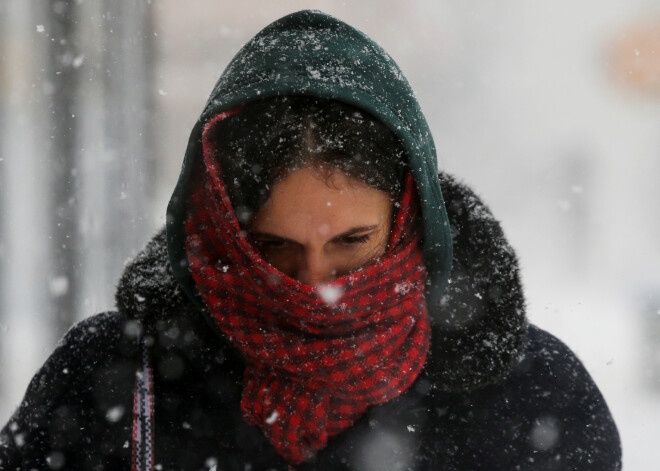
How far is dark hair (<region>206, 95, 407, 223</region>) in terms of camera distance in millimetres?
1784

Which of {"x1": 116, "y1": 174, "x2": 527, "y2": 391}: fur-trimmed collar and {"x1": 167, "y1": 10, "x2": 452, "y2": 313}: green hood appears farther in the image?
{"x1": 116, "y1": 174, "x2": 527, "y2": 391}: fur-trimmed collar

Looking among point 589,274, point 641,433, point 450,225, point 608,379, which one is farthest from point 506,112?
point 450,225

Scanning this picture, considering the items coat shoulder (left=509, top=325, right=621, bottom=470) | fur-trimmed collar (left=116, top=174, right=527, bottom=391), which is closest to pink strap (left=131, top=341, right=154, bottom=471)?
fur-trimmed collar (left=116, top=174, right=527, bottom=391)

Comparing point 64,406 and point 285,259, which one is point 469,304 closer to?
point 285,259

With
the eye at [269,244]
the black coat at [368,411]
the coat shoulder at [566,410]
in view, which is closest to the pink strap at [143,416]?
the black coat at [368,411]

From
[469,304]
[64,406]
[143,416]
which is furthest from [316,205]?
[64,406]

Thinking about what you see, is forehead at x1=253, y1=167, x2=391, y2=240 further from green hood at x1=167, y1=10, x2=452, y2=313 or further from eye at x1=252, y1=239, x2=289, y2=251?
green hood at x1=167, y1=10, x2=452, y2=313

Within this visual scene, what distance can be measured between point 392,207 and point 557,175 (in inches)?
305

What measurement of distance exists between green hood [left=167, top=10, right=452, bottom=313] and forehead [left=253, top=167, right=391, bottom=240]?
151 mm

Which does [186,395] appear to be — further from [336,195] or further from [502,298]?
[502,298]

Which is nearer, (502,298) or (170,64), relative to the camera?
(502,298)

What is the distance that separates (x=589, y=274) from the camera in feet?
29.5

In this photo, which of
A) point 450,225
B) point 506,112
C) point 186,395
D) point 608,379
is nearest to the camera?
point 186,395

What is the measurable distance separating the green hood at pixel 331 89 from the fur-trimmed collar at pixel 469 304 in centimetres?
6
